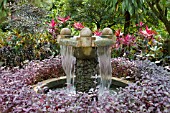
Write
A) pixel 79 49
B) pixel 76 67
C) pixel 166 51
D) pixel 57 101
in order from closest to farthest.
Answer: pixel 57 101 < pixel 79 49 < pixel 76 67 < pixel 166 51

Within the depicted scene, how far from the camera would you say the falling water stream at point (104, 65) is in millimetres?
3062

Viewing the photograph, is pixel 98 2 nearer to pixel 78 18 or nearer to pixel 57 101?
pixel 78 18

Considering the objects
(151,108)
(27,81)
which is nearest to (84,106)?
(151,108)

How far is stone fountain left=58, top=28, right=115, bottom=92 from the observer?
116 inches

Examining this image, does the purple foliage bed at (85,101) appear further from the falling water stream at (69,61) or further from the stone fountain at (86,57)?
the falling water stream at (69,61)

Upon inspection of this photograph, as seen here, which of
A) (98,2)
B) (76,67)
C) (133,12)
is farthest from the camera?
(98,2)

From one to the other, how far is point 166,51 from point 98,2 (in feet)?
7.84

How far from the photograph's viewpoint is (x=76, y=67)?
3277 millimetres

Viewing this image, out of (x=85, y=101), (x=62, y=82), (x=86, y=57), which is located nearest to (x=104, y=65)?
(x=86, y=57)

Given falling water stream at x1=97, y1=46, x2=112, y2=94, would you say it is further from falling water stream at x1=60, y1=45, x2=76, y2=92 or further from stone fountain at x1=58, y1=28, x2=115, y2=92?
falling water stream at x1=60, y1=45, x2=76, y2=92

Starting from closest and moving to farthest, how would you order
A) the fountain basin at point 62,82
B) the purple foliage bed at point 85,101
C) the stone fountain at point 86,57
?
the purple foliage bed at point 85,101
the stone fountain at point 86,57
the fountain basin at point 62,82

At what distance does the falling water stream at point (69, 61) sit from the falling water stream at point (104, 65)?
347 mm

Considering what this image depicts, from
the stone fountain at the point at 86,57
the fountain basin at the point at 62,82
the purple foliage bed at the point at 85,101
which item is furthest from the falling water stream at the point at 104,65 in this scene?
the purple foliage bed at the point at 85,101

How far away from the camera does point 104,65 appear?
3213mm
